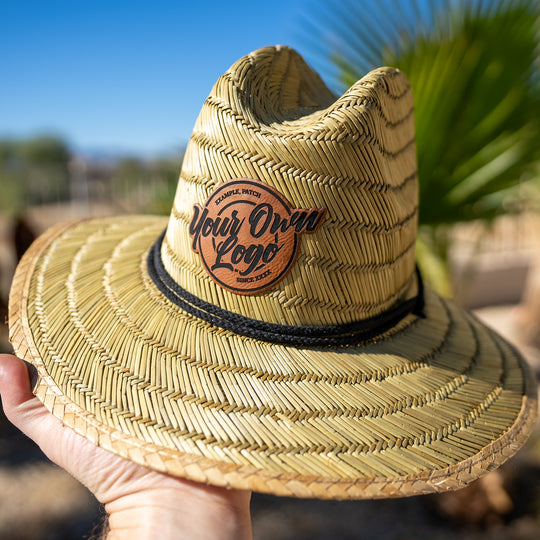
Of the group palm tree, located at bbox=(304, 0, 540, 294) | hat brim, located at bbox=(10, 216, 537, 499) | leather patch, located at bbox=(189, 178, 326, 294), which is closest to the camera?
hat brim, located at bbox=(10, 216, 537, 499)

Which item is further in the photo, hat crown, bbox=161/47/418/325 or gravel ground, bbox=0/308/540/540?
gravel ground, bbox=0/308/540/540

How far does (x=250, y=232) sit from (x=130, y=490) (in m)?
0.58

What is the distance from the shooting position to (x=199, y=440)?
75 centimetres

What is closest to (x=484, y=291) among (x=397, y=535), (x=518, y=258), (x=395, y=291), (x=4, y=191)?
(x=518, y=258)

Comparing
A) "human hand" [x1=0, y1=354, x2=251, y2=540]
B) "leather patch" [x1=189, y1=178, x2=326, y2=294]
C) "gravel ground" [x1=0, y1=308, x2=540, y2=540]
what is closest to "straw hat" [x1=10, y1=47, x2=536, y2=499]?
"leather patch" [x1=189, y1=178, x2=326, y2=294]

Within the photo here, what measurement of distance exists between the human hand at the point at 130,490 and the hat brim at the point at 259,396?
115 millimetres

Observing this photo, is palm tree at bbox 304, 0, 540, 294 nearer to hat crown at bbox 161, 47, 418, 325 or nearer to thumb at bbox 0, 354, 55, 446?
hat crown at bbox 161, 47, 418, 325

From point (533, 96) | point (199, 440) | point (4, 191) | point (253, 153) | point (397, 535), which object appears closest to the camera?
point (199, 440)

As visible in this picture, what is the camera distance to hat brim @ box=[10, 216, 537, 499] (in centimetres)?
74

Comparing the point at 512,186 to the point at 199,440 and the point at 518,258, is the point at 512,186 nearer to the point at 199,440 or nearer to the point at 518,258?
the point at 199,440

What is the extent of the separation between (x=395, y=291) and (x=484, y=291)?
472 centimetres

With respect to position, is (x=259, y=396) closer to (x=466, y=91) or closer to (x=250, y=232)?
(x=250, y=232)

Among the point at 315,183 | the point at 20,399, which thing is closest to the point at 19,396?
the point at 20,399

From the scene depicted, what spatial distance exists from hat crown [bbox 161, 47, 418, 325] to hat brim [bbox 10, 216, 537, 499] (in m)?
0.09
